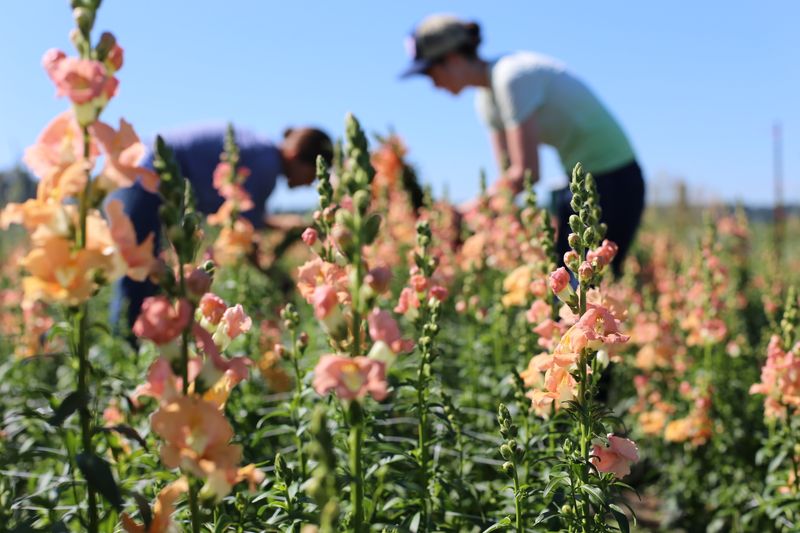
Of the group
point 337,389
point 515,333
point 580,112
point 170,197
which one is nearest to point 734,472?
point 515,333

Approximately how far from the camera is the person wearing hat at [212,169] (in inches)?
208

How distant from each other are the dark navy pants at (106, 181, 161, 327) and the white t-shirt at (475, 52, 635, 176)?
8.67 feet

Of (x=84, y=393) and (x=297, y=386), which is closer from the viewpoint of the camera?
(x=84, y=393)

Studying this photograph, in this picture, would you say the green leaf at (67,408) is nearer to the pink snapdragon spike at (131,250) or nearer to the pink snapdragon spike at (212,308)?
the pink snapdragon spike at (131,250)

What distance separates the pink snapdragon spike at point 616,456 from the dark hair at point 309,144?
4.09 metres

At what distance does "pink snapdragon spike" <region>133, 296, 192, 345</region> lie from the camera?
4.59ft

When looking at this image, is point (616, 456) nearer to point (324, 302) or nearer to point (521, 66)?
point (324, 302)

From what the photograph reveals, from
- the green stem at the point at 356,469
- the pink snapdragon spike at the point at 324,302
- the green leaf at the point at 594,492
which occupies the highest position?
the pink snapdragon spike at the point at 324,302

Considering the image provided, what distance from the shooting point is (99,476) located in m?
1.50

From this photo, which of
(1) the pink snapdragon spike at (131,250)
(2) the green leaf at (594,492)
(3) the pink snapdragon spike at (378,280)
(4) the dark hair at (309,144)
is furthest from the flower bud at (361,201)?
(4) the dark hair at (309,144)

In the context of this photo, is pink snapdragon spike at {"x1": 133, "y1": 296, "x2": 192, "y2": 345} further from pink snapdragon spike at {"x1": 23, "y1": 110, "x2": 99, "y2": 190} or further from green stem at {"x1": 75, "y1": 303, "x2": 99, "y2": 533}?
pink snapdragon spike at {"x1": 23, "y1": 110, "x2": 99, "y2": 190}

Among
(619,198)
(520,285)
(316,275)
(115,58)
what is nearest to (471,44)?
(619,198)

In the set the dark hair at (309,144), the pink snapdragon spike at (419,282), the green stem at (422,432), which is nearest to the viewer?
the green stem at (422,432)

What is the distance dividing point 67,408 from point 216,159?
4.22 metres
